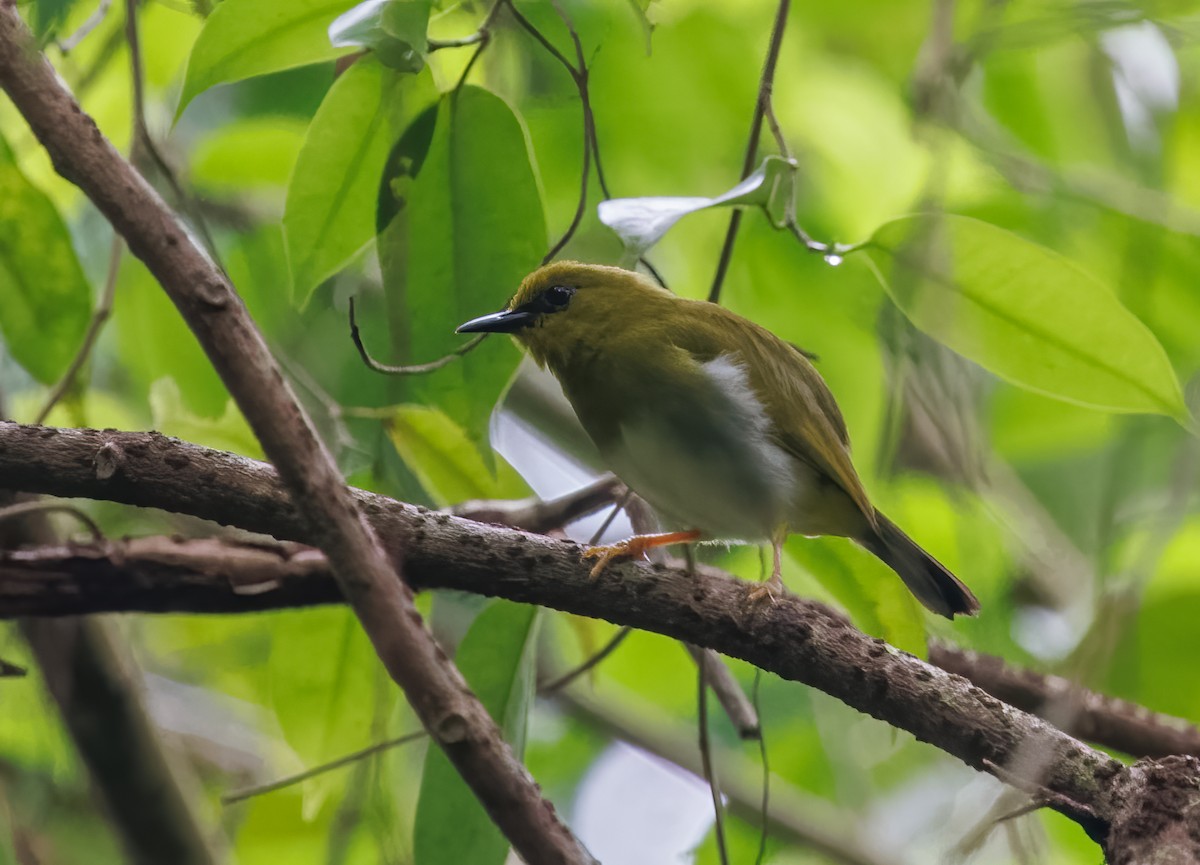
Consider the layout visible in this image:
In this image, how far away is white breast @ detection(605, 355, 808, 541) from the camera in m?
2.06

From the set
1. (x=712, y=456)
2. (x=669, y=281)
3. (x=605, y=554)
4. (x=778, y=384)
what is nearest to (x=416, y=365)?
(x=605, y=554)

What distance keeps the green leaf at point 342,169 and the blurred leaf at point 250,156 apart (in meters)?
0.66

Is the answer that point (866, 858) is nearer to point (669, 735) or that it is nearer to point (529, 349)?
point (669, 735)

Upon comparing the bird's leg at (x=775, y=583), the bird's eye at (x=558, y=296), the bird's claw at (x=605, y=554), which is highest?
the bird's eye at (x=558, y=296)

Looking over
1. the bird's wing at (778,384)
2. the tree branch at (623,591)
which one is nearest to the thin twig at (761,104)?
the bird's wing at (778,384)

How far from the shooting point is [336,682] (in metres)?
2.04

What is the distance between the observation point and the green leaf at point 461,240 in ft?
5.88

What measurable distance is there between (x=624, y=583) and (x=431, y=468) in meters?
0.51

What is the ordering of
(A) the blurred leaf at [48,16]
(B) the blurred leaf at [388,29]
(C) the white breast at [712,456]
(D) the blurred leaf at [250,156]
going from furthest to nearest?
1. (D) the blurred leaf at [250,156]
2. (C) the white breast at [712,456]
3. (A) the blurred leaf at [48,16]
4. (B) the blurred leaf at [388,29]

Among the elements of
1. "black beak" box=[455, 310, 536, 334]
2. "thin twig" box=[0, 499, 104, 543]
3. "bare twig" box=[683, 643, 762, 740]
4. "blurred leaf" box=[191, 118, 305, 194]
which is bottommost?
"bare twig" box=[683, 643, 762, 740]

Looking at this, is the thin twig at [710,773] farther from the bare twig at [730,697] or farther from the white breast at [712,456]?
the white breast at [712,456]

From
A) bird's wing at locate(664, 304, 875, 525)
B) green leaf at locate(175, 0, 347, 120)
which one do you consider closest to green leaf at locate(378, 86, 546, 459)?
green leaf at locate(175, 0, 347, 120)

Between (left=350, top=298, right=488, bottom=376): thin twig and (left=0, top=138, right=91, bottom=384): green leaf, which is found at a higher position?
(left=0, top=138, right=91, bottom=384): green leaf

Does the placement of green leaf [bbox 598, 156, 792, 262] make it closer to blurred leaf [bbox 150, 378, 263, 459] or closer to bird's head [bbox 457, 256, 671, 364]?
bird's head [bbox 457, 256, 671, 364]
